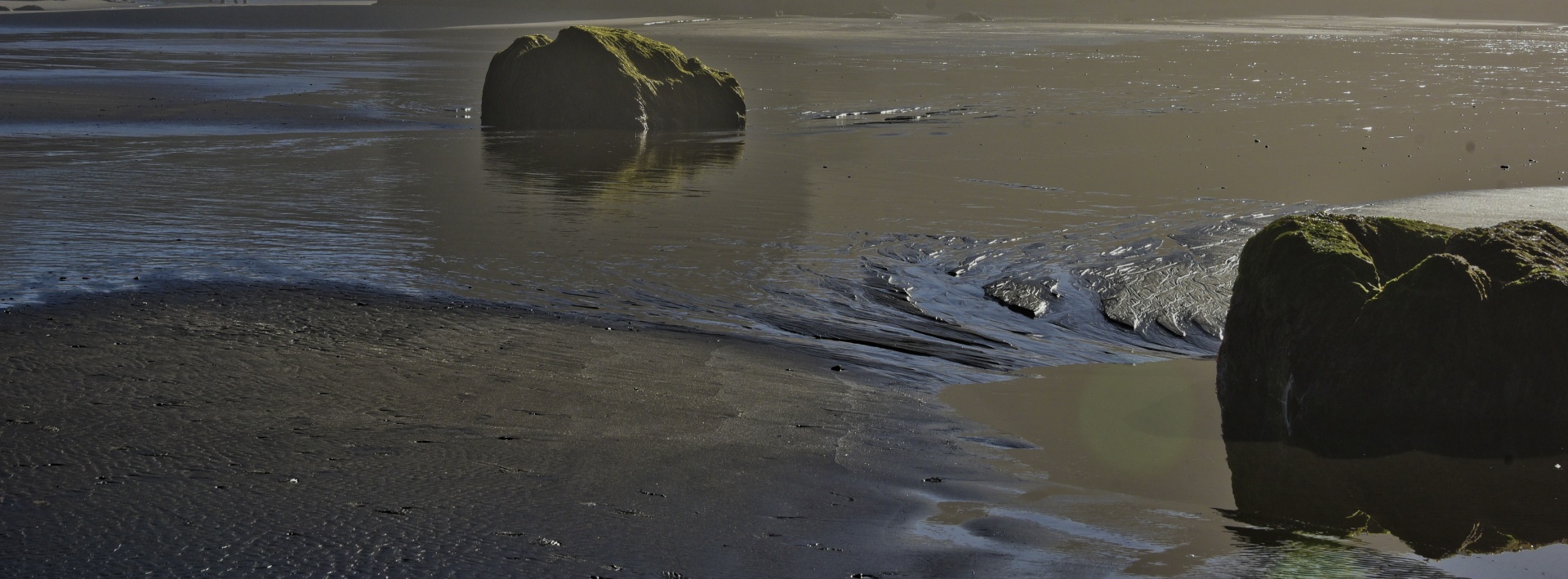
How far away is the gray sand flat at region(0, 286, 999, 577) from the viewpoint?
439 centimetres

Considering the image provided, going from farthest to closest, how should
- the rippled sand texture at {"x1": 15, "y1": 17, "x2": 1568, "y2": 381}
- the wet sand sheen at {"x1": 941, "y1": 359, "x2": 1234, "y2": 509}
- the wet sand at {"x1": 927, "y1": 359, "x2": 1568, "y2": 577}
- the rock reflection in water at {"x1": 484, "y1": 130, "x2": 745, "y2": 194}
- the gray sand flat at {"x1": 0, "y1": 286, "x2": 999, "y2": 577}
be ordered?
the rock reflection in water at {"x1": 484, "y1": 130, "x2": 745, "y2": 194} < the rippled sand texture at {"x1": 15, "y1": 17, "x2": 1568, "y2": 381} < the wet sand sheen at {"x1": 941, "y1": 359, "x2": 1234, "y2": 509} < the wet sand at {"x1": 927, "y1": 359, "x2": 1568, "y2": 577} < the gray sand flat at {"x1": 0, "y1": 286, "x2": 999, "y2": 577}

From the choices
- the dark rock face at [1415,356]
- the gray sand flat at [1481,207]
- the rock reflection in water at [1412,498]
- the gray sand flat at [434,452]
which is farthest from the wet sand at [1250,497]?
the gray sand flat at [1481,207]

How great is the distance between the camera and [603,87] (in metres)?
19.8

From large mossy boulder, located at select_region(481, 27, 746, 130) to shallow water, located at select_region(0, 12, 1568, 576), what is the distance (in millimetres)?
872

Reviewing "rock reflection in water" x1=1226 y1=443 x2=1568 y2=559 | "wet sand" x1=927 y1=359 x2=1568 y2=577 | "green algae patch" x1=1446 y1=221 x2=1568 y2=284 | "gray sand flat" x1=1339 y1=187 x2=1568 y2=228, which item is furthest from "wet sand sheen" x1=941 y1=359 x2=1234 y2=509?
"gray sand flat" x1=1339 y1=187 x2=1568 y2=228

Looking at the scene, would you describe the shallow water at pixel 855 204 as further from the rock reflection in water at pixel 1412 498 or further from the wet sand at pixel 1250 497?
the rock reflection in water at pixel 1412 498

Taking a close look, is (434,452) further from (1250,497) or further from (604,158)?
(604,158)

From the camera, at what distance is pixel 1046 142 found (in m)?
18.1

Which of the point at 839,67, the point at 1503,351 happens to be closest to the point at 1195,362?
the point at 1503,351

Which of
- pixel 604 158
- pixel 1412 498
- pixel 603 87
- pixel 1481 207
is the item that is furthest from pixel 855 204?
pixel 603 87

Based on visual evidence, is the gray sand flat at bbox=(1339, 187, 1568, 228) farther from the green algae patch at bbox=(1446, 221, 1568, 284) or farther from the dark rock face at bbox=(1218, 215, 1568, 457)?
the dark rock face at bbox=(1218, 215, 1568, 457)

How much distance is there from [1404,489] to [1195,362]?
84.8 inches

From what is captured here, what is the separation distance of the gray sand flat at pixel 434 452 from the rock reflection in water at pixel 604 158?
20.8ft

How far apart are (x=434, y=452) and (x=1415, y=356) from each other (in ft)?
14.4
